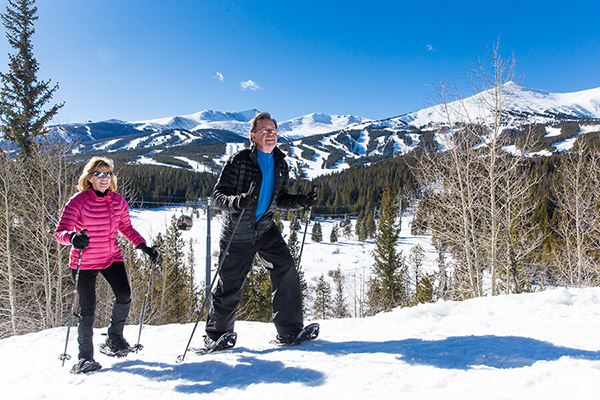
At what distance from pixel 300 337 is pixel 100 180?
240cm

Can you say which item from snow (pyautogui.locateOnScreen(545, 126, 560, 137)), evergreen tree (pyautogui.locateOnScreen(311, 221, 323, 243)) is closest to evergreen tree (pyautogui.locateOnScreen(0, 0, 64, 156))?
evergreen tree (pyautogui.locateOnScreen(311, 221, 323, 243))

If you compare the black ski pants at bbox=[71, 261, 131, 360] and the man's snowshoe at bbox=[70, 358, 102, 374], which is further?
the black ski pants at bbox=[71, 261, 131, 360]

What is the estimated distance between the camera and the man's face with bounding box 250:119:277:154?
3.05 meters

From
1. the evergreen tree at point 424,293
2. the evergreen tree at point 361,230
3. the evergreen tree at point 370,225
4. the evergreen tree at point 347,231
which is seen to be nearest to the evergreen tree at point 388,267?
the evergreen tree at point 424,293

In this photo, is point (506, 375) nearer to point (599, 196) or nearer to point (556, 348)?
point (556, 348)

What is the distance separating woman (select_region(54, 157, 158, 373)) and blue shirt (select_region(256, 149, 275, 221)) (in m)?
1.16

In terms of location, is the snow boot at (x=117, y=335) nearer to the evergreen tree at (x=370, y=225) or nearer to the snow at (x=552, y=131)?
the evergreen tree at (x=370, y=225)

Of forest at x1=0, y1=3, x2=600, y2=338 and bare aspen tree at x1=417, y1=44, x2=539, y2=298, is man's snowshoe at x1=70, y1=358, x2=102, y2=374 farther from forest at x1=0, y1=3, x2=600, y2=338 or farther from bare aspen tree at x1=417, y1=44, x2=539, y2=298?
bare aspen tree at x1=417, y1=44, x2=539, y2=298

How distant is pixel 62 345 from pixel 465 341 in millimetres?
4207

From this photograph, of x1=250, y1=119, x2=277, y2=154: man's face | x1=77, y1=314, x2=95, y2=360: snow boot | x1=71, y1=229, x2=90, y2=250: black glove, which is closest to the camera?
x1=71, y1=229, x2=90, y2=250: black glove

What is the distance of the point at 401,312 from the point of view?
4.04 meters

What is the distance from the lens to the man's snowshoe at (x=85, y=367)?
2.67 meters

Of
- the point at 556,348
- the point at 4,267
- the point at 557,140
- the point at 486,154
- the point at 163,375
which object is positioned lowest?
the point at 4,267

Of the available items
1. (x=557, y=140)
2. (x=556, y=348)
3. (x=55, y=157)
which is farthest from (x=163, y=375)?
(x=557, y=140)
